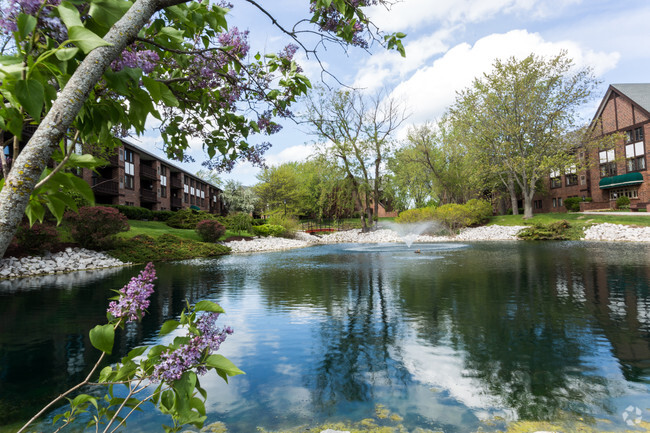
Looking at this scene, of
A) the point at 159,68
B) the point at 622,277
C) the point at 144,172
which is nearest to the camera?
the point at 159,68

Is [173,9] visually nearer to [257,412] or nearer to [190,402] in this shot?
[190,402]

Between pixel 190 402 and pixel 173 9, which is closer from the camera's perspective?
pixel 190 402

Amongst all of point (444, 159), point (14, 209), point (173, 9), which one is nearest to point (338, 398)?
point (14, 209)

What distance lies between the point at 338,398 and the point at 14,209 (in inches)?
133

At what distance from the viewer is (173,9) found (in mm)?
1649

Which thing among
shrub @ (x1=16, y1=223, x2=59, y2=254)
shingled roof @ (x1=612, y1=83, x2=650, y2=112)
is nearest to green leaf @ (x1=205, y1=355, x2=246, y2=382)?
shrub @ (x1=16, y1=223, x2=59, y2=254)

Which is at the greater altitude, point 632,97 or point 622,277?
point 632,97

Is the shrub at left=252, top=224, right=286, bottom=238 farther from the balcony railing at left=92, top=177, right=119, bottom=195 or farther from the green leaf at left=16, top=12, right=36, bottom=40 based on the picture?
the green leaf at left=16, top=12, right=36, bottom=40

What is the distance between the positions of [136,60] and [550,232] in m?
30.1

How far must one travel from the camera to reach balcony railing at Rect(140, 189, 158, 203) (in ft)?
136

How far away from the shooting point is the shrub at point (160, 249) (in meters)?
17.6

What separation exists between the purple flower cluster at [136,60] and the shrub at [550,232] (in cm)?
2954

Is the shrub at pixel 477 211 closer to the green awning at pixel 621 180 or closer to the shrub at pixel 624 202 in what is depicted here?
the shrub at pixel 624 202

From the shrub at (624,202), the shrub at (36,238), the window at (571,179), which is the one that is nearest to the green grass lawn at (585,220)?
the shrub at (624,202)
